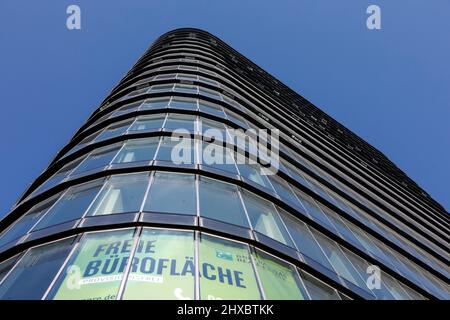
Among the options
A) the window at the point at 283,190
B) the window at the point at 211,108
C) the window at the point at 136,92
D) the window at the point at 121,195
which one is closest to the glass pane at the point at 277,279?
the window at the point at 121,195

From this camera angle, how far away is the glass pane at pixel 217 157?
14.8 metres

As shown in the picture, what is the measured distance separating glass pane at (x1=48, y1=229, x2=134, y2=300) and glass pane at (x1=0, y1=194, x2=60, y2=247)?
9.91 feet

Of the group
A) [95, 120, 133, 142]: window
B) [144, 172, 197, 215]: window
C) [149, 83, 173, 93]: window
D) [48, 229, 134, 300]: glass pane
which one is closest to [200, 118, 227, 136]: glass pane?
[95, 120, 133, 142]: window

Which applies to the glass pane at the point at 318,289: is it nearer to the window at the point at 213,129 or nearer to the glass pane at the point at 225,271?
the glass pane at the point at 225,271

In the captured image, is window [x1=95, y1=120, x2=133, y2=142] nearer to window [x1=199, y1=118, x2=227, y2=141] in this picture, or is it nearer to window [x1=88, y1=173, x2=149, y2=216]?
window [x1=199, y1=118, x2=227, y2=141]

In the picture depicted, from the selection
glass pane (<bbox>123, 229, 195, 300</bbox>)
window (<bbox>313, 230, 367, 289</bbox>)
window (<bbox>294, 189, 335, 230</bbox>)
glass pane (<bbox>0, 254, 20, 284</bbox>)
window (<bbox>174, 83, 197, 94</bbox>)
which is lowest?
glass pane (<bbox>123, 229, 195, 300</bbox>)

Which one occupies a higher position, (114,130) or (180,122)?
(114,130)

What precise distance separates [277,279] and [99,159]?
7.94 metres

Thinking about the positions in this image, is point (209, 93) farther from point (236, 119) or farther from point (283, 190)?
point (283, 190)

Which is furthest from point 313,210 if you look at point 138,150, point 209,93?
point 209,93

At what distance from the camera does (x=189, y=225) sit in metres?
10.7

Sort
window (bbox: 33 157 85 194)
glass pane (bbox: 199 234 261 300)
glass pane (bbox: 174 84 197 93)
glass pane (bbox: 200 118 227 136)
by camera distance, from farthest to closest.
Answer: glass pane (bbox: 174 84 197 93)
glass pane (bbox: 200 118 227 136)
window (bbox: 33 157 85 194)
glass pane (bbox: 199 234 261 300)

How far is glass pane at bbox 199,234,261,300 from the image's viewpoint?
8.57 m

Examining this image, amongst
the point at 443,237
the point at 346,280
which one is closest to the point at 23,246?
the point at 346,280
